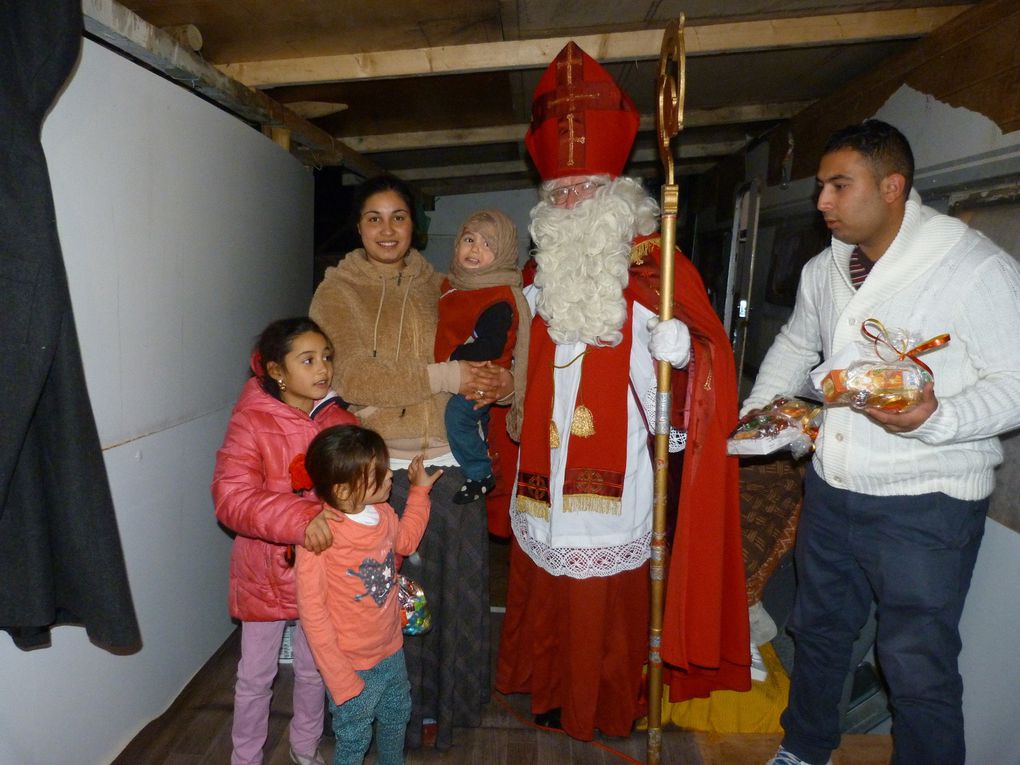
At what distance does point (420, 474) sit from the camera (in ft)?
6.93

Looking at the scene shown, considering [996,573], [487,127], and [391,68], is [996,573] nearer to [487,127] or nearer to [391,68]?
[391,68]

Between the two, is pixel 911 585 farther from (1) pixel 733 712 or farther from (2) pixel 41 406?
(2) pixel 41 406

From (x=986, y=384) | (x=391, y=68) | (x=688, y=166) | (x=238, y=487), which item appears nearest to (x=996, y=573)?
(x=986, y=384)

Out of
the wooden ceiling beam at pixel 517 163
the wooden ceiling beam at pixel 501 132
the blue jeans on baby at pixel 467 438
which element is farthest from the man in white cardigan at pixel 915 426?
the wooden ceiling beam at pixel 517 163

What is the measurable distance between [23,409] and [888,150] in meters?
2.27

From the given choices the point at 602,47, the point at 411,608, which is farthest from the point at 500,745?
the point at 602,47

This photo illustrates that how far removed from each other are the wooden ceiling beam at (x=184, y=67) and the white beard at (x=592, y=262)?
5.02 ft

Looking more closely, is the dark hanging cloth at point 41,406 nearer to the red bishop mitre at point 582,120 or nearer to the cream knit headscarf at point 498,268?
the cream knit headscarf at point 498,268

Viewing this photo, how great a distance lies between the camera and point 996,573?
2096mm

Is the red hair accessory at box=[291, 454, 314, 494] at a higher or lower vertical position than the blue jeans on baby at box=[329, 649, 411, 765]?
higher

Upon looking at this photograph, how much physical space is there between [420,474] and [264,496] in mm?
476

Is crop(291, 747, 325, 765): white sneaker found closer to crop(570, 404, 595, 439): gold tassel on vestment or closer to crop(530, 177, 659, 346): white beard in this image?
crop(570, 404, 595, 439): gold tassel on vestment

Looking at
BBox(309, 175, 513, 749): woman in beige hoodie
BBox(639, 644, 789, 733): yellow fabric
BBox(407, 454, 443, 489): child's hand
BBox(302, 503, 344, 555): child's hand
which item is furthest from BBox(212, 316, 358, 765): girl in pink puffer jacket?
BBox(639, 644, 789, 733): yellow fabric

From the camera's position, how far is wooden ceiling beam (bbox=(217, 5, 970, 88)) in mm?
3021
